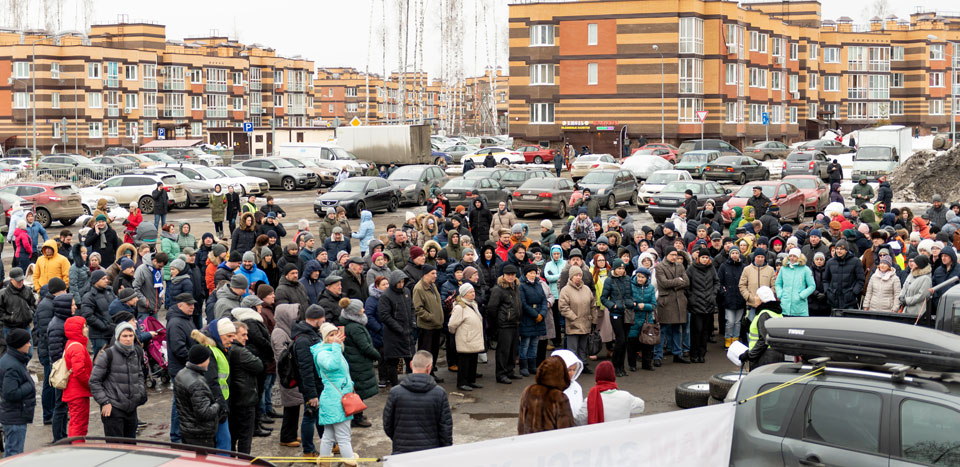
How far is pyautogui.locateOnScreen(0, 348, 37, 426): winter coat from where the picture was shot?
938 centimetres

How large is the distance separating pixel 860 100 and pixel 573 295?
100654 millimetres

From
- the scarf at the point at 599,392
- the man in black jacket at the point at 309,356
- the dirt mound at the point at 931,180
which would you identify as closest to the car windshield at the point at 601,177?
the dirt mound at the point at 931,180

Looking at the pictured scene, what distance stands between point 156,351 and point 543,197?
2094cm

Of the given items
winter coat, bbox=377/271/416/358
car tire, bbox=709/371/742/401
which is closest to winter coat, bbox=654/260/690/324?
car tire, bbox=709/371/742/401

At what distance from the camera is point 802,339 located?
739 centimetres

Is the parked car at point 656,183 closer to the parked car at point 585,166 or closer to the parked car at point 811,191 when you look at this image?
the parked car at point 811,191

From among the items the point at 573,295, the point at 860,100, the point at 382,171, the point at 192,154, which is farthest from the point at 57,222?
the point at 860,100

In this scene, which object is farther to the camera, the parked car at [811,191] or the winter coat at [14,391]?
the parked car at [811,191]

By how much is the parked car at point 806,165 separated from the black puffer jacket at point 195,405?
38993mm

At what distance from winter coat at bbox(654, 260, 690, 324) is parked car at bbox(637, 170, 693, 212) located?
1963 cm

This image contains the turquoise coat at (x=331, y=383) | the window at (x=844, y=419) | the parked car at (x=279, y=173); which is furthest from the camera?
the parked car at (x=279, y=173)

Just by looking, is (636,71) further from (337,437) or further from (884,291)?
(337,437)

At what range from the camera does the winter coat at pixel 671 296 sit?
1396 centimetres

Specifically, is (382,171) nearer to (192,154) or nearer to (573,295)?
(192,154)
